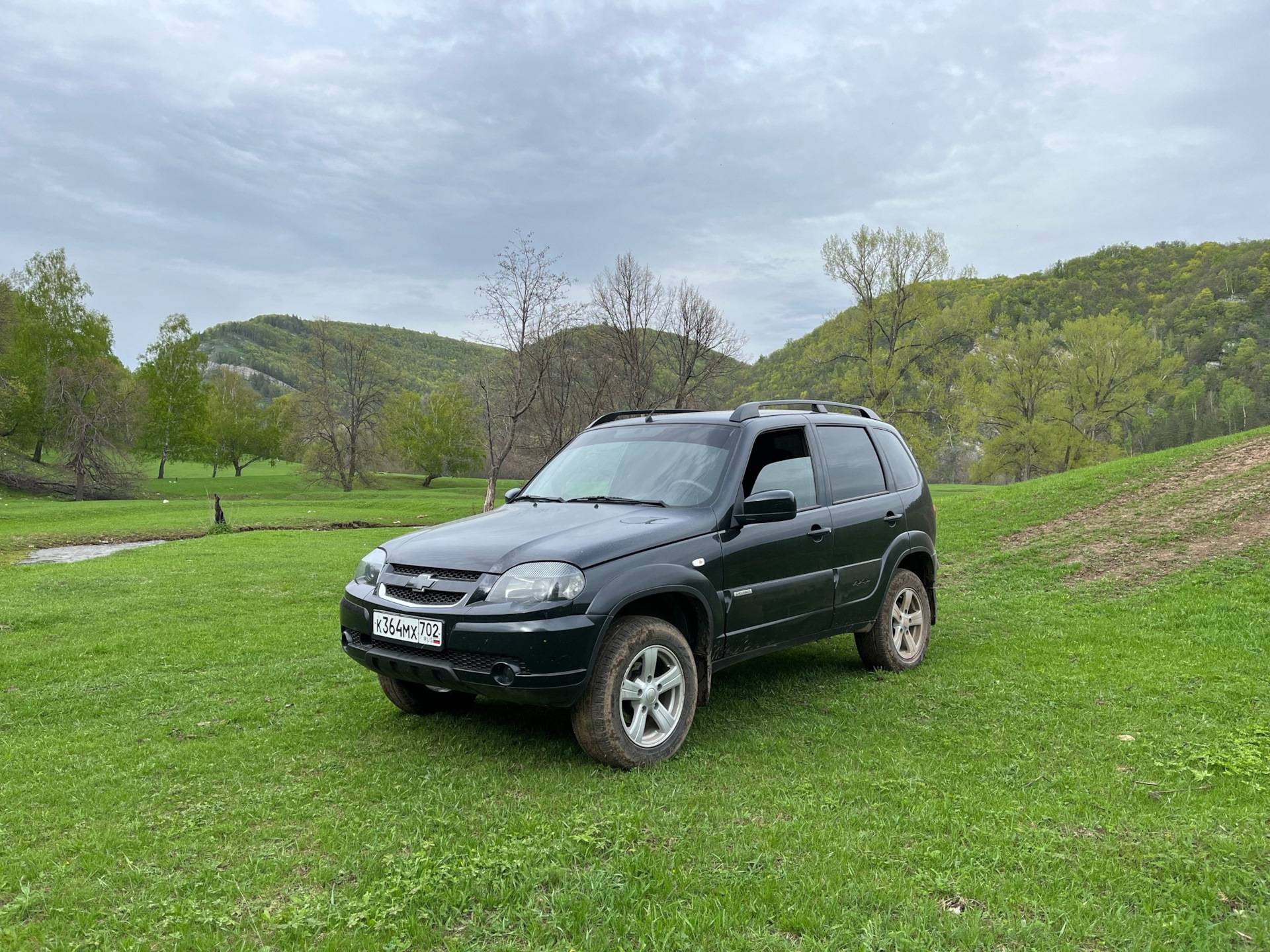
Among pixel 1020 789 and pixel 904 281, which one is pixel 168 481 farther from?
pixel 1020 789

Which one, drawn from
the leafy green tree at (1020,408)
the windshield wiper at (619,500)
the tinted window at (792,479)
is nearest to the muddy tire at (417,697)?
the windshield wiper at (619,500)

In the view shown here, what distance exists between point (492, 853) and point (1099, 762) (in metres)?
3.31

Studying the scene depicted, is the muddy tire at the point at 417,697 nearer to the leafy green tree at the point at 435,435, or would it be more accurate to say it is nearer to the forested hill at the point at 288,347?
the leafy green tree at the point at 435,435

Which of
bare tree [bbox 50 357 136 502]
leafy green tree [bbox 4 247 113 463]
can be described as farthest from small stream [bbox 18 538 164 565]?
leafy green tree [bbox 4 247 113 463]

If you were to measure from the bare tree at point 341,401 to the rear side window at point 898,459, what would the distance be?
174ft

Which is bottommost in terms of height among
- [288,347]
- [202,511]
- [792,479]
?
[202,511]

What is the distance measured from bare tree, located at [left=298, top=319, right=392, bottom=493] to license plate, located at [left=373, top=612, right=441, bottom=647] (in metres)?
53.9

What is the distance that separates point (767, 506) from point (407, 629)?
2200mm

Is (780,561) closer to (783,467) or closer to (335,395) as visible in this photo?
(783,467)

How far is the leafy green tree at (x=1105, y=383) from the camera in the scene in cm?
5138

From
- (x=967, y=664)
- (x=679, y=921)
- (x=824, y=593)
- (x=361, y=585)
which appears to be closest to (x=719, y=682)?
(x=824, y=593)

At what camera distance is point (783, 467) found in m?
5.59

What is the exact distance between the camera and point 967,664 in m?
6.76

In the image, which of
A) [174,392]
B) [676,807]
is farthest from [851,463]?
[174,392]
